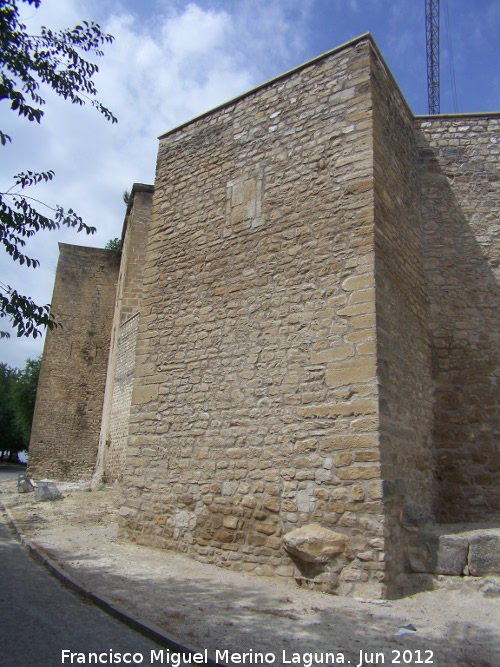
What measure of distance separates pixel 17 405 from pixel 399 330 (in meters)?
28.2

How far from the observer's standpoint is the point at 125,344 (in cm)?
1393

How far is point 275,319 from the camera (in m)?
6.42

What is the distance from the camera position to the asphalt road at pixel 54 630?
133 inches

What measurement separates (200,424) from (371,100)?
14.6ft

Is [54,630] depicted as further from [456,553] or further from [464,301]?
[464,301]

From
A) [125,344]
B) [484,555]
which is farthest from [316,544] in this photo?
[125,344]

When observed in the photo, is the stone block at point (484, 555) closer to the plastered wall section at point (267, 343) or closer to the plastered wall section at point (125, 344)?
the plastered wall section at point (267, 343)

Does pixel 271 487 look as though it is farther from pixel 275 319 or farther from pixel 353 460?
pixel 275 319

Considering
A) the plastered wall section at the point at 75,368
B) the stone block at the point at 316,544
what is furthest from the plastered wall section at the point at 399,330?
the plastered wall section at the point at 75,368

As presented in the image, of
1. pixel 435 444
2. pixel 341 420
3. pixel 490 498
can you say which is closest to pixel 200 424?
pixel 341 420

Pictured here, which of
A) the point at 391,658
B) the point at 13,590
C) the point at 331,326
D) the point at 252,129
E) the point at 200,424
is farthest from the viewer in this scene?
the point at 252,129

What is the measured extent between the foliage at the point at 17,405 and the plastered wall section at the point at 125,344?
15329 mm

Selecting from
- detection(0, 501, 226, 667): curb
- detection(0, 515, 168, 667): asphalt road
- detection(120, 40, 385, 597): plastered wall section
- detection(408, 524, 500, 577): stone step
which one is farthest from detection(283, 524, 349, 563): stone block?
detection(0, 515, 168, 667): asphalt road

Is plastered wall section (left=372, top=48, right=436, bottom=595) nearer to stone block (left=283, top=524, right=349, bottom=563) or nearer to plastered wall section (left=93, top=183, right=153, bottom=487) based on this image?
stone block (left=283, top=524, right=349, bottom=563)
